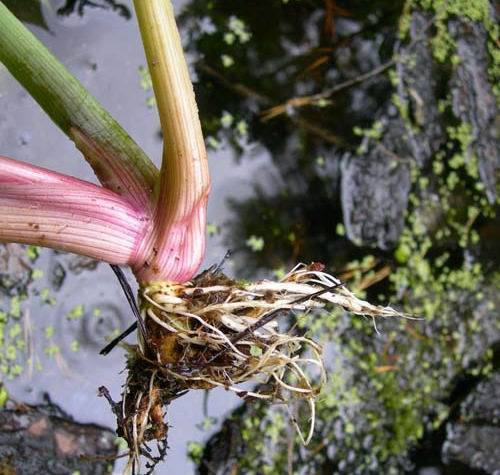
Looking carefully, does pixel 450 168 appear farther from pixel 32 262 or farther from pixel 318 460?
pixel 32 262

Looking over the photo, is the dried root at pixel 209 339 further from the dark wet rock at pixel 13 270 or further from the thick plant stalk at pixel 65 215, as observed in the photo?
the dark wet rock at pixel 13 270

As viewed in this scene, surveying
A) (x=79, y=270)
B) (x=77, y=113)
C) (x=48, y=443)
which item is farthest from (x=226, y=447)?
(x=77, y=113)

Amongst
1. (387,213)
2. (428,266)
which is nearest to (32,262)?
(387,213)

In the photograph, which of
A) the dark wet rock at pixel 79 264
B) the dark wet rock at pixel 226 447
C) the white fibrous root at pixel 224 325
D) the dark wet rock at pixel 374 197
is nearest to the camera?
the white fibrous root at pixel 224 325

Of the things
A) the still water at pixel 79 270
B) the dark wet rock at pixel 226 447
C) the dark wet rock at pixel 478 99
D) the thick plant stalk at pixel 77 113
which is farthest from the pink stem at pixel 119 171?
the dark wet rock at pixel 478 99

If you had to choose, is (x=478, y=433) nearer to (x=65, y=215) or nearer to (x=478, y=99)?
(x=478, y=99)

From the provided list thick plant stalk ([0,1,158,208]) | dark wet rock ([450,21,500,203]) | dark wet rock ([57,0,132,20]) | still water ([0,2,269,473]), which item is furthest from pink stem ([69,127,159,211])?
dark wet rock ([450,21,500,203])
